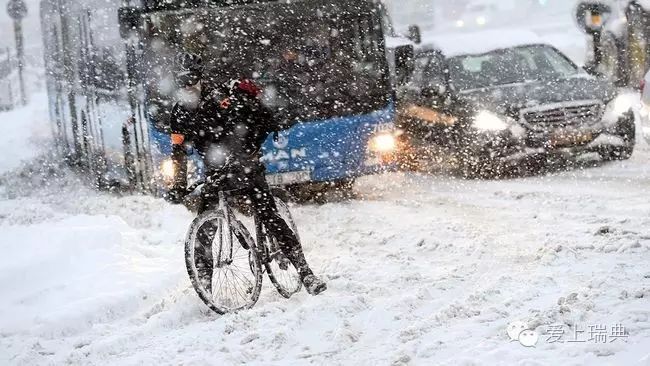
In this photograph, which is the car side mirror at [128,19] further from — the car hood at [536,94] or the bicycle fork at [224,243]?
the car hood at [536,94]

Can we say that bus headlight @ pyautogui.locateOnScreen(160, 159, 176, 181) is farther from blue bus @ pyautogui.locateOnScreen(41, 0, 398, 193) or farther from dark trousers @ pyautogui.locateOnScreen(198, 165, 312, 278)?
dark trousers @ pyautogui.locateOnScreen(198, 165, 312, 278)

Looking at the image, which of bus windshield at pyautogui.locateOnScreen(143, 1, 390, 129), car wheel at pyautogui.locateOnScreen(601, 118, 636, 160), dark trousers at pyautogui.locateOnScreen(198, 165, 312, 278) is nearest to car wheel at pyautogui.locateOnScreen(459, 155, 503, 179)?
car wheel at pyautogui.locateOnScreen(601, 118, 636, 160)

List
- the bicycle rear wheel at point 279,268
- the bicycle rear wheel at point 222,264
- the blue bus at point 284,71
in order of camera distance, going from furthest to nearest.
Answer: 1. the blue bus at point 284,71
2. the bicycle rear wheel at point 279,268
3. the bicycle rear wheel at point 222,264

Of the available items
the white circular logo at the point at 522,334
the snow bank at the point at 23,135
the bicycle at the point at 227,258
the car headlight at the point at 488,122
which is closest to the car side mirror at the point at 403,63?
the car headlight at the point at 488,122

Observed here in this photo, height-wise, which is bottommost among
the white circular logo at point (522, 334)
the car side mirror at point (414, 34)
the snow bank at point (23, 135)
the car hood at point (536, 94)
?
the snow bank at point (23, 135)

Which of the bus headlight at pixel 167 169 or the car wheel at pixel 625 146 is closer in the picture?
the bus headlight at pixel 167 169

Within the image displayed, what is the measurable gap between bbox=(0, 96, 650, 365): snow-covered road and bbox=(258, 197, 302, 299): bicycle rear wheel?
0.11m

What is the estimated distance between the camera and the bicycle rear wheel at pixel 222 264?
5684 mm

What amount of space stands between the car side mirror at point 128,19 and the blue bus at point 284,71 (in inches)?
0.5

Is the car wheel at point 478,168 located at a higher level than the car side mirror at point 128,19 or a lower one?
lower

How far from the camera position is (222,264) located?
5836mm

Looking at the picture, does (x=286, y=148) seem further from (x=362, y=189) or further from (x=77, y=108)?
(x=77, y=108)

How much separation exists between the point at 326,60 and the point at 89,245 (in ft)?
12.0

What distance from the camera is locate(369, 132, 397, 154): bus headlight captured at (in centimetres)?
988
